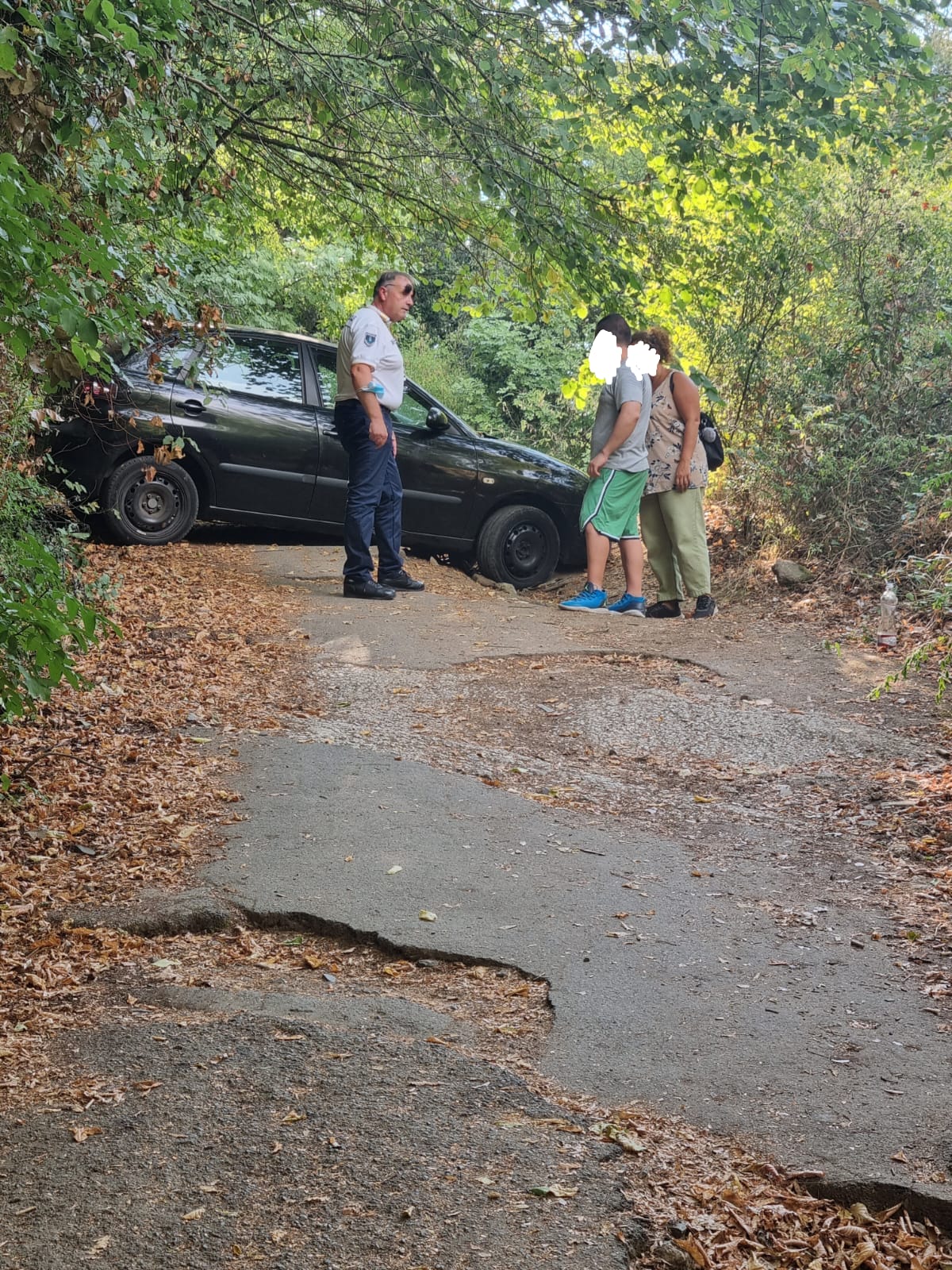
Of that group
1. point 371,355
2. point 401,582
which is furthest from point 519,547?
point 371,355

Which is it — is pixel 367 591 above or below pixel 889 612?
below

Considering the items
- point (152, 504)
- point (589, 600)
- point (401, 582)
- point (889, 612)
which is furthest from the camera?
point (152, 504)

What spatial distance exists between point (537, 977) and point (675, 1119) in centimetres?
79

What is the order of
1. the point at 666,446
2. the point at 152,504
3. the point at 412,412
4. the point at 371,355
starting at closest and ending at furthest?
the point at 371,355 < the point at 666,446 < the point at 152,504 < the point at 412,412

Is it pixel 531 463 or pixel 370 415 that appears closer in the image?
pixel 370 415

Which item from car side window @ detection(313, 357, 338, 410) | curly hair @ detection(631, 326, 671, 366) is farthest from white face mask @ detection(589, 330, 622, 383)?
car side window @ detection(313, 357, 338, 410)

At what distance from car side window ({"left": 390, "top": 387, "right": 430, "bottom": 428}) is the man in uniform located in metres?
1.80

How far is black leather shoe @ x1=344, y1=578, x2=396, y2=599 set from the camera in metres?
8.77

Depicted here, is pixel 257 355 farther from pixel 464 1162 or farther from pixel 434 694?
pixel 464 1162

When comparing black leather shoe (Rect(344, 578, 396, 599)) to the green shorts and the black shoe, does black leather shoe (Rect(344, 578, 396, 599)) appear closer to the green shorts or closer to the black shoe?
the green shorts

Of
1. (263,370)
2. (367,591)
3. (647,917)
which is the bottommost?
(647,917)

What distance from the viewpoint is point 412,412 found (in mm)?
10602

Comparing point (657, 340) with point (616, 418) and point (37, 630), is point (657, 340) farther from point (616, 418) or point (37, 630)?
point (37, 630)

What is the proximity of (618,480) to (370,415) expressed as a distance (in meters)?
2.05
